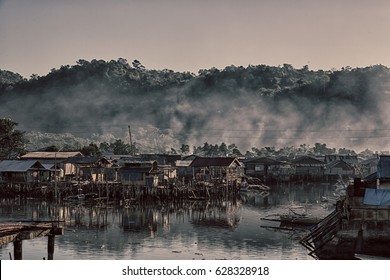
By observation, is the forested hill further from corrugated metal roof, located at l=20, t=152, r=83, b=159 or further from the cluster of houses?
corrugated metal roof, located at l=20, t=152, r=83, b=159

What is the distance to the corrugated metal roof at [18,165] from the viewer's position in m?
32.9

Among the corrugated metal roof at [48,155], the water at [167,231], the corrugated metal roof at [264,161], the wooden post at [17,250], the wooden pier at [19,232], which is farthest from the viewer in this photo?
the corrugated metal roof at [264,161]

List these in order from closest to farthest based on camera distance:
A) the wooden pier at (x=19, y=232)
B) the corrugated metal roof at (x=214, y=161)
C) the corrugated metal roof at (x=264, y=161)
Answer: the wooden pier at (x=19, y=232), the corrugated metal roof at (x=214, y=161), the corrugated metal roof at (x=264, y=161)

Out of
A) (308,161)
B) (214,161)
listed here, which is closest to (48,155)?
(214,161)

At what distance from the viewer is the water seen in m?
16.5

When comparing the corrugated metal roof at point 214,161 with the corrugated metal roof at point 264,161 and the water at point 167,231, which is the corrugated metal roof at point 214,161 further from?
the corrugated metal roof at point 264,161

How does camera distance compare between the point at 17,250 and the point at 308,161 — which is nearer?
the point at 17,250

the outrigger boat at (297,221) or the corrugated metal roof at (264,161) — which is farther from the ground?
the corrugated metal roof at (264,161)

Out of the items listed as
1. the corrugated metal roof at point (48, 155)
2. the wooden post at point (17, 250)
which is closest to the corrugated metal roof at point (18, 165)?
the corrugated metal roof at point (48, 155)

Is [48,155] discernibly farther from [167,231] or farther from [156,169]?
[167,231]

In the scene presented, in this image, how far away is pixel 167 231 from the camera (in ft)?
67.9

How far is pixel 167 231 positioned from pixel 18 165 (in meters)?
14.7
